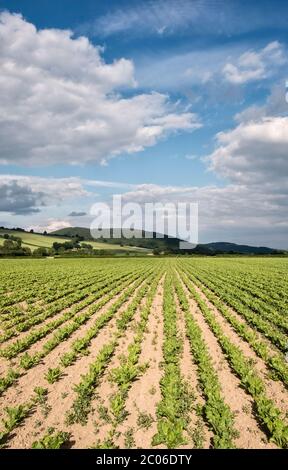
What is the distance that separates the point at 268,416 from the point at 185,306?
12.6m

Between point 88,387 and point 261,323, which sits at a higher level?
point 261,323

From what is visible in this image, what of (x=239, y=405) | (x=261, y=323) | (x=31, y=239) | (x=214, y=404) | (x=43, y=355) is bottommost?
(x=239, y=405)

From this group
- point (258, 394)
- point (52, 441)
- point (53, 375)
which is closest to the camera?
point (52, 441)

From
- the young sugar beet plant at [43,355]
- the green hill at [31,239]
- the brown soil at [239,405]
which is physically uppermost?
the green hill at [31,239]

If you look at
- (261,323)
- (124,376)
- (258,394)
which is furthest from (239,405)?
(261,323)

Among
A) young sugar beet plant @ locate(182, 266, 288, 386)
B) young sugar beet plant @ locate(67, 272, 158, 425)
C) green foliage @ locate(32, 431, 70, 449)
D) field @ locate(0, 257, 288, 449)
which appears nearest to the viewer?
green foliage @ locate(32, 431, 70, 449)

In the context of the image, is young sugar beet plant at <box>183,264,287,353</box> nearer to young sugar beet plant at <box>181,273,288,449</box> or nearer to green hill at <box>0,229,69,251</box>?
young sugar beet plant at <box>181,273,288,449</box>

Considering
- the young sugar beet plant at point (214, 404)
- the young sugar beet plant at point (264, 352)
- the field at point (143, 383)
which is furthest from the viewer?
the young sugar beet plant at point (264, 352)

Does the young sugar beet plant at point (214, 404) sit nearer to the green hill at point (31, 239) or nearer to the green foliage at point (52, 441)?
the green foliage at point (52, 441)

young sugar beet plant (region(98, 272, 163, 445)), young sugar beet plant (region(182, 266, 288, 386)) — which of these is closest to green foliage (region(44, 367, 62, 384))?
young sugar beet plant (region(98, 272, 163, 445))

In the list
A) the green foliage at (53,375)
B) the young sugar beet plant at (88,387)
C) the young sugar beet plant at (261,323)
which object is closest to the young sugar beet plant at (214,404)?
the young sugar beet plant at (88,387)

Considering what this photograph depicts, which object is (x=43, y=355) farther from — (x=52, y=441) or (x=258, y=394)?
(x=258, y=394)
